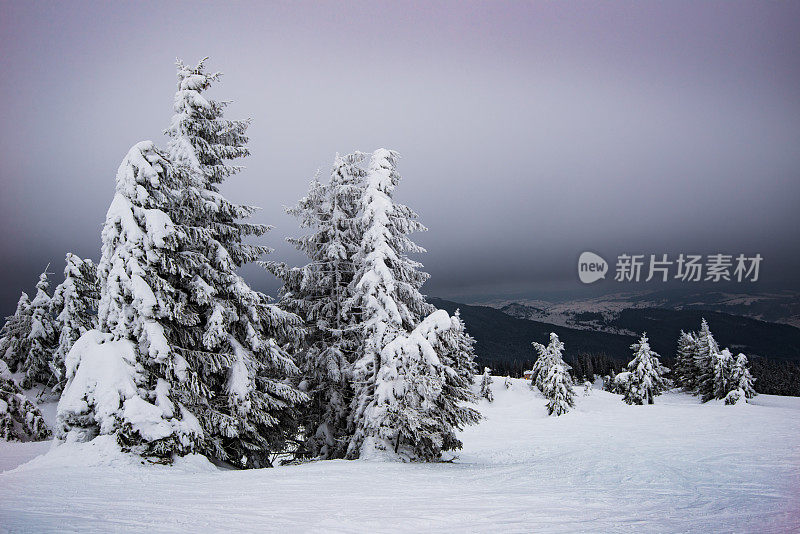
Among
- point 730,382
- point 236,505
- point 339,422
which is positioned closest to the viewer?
point 236,505

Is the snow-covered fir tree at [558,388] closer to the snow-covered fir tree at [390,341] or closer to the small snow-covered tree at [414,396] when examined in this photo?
the snow-covered fir tree at [390,341]

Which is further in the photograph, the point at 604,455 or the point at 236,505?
the point at 604,455

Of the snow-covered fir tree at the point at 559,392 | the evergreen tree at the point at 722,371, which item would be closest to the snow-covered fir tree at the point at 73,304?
the snow-covered fir tree at the point at 559,392

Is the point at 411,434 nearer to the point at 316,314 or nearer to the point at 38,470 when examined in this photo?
the point at 316,314

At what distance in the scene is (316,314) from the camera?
17500 millimetres

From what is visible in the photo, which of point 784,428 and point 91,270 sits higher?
point 91,270

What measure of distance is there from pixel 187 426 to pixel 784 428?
3369cm

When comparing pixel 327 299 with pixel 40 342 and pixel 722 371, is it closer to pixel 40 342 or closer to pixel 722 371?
pixel 40 342

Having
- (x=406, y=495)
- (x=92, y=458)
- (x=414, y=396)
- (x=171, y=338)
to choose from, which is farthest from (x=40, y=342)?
(x=406, y=495)

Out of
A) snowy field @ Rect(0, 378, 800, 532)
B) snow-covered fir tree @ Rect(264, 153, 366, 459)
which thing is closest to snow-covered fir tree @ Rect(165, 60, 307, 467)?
snow-covered fir tree @ Rect(264, 153, 366, 459)

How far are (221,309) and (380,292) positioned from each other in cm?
537

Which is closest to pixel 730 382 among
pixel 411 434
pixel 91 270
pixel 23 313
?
pixel 411 434

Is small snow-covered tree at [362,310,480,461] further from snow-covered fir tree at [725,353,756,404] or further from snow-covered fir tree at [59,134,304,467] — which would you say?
snow-covered fir tree at [725,353,756,404]

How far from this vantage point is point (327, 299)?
58.2 feet
